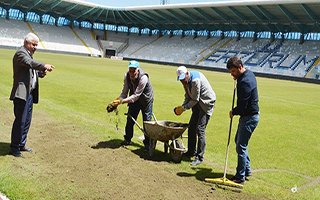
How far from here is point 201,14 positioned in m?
67.8

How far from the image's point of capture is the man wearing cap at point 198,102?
6898mm

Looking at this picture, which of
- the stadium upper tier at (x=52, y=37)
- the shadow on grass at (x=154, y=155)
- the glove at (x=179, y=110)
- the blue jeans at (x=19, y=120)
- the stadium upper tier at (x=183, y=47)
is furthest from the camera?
the stadium upper tier at (x=52, y=37)

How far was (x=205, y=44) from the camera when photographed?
75.1 metres

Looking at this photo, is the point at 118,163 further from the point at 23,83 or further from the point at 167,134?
the point at 23,83

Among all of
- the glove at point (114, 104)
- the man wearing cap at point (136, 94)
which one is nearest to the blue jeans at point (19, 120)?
the glove at point (114, 104)

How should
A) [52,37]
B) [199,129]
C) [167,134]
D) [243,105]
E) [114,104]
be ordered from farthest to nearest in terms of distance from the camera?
[52,37] → [114,104] → [199,129] → [167,134] → [243,105]

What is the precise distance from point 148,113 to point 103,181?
96.7 inches

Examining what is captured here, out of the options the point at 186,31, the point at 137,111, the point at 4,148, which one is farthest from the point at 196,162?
the point at 186,31

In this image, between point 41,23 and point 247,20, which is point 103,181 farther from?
point 41,23

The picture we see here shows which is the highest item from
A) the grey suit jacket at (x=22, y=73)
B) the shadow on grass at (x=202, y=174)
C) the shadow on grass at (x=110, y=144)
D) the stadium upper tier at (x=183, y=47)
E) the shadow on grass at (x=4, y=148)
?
the stadium upper tier at (x=183, y=47)

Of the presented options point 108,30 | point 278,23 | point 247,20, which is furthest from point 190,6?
point 108,30

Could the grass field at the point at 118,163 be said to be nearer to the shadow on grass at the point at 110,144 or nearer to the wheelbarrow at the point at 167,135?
the shadow on grass at the point at 110,144

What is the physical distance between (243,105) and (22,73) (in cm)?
391

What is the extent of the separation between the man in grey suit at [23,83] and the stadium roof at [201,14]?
5033 cm
